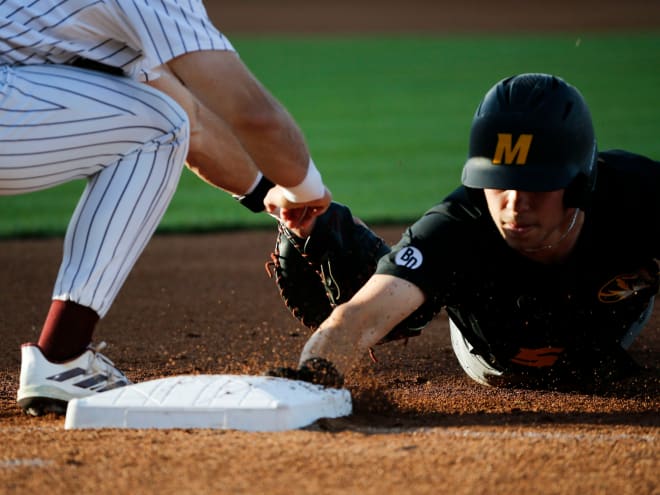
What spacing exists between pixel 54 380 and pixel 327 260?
3.40 ft

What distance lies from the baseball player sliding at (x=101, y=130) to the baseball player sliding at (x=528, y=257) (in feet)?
1.44

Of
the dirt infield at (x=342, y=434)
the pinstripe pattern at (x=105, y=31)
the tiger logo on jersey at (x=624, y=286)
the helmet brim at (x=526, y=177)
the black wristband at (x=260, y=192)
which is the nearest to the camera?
the dirt infield at (x=342, y=434)

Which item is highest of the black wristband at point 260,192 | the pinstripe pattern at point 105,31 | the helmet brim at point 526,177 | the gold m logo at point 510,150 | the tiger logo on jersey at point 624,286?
the pinstripe pattern at point 105,31

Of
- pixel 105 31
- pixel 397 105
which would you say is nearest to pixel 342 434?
pixel 105 31

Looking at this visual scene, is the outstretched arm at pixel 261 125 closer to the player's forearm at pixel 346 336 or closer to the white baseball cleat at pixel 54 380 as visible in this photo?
the player's forearm at pixel 346 336

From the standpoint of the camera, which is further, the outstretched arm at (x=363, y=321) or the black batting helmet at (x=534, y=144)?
the black batting helmet at (x=534, y=144)

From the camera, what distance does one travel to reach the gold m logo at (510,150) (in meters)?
3.05

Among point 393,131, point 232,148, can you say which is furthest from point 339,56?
point 232,148

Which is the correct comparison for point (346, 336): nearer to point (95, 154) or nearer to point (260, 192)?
point (95, 154)

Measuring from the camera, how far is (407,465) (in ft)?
7.70

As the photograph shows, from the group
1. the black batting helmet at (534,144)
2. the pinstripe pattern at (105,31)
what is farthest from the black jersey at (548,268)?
the pinstripe pattern at (105,31)

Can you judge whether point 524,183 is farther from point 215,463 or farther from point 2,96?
point 2,96

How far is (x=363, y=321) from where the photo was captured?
2949mm

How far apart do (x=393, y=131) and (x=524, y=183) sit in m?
9.10
